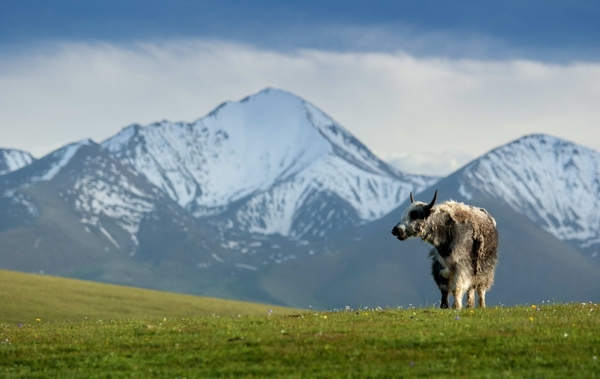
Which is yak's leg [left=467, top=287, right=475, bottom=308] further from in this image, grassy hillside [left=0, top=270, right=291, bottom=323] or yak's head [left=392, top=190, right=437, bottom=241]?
grassy hillside [left=0, top=270, right=291, bottom=323]

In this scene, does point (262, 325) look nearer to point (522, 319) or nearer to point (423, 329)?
point (423, 329)

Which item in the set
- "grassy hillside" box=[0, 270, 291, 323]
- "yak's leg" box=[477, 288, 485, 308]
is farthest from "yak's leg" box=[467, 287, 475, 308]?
"grassy hillside" box=[0, 270, 291, 323]

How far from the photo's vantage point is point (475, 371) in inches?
747

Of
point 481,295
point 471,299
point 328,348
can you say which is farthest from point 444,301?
point 328,348

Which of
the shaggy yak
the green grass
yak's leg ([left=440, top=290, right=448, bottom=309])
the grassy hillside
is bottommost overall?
the green grass

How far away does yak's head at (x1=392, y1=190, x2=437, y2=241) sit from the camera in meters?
28.5

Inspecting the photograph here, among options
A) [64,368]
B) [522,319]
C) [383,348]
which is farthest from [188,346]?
[522,319]

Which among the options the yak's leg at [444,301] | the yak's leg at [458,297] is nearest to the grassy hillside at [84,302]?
the yak's leg at [444,301]

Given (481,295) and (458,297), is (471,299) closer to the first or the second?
(481,295)

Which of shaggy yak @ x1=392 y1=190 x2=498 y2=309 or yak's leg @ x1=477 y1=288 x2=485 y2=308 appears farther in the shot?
yak's leg @ x1=477 y1=288 x2=485 y2=308

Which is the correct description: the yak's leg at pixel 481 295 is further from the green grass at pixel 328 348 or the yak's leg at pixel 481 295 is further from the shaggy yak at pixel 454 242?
the green grass at pixel 328 348

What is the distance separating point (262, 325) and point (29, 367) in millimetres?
6127

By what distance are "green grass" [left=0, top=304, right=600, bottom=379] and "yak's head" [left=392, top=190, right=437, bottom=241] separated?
338 centimetres

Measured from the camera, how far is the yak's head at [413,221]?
28453 mm
